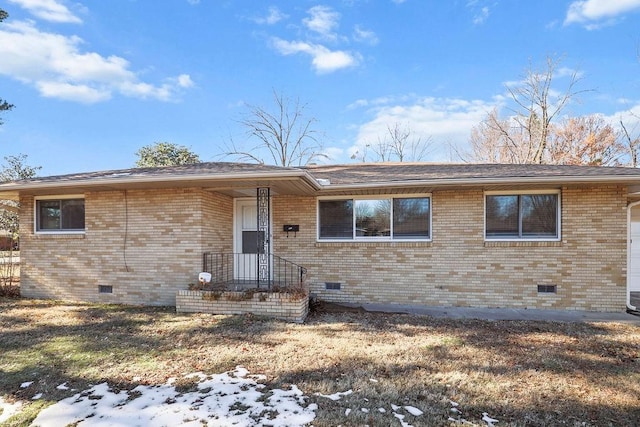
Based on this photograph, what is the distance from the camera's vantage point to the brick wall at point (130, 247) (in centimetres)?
749

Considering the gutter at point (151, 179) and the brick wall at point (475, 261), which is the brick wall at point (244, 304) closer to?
the brick wall at point (475, 261)

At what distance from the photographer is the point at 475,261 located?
296 inches

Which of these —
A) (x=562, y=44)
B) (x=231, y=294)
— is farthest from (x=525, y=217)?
(x=562, y=44)

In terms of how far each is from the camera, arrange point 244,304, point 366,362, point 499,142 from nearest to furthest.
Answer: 1. point 366,362
2. point 244,304
3. point 499,142

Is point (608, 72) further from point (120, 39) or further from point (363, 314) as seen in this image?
point (120, 39)

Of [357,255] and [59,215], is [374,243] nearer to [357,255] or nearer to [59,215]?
[357,255]

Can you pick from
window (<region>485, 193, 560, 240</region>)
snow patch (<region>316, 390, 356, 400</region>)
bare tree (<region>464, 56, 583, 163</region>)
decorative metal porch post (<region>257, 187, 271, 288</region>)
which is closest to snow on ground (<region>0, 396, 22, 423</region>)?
snow patch (<region>316, 390, 356, 400</region>)

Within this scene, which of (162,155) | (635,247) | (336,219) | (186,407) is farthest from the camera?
(162,155)

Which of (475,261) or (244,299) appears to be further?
(475,261)

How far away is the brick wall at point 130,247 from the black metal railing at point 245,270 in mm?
339

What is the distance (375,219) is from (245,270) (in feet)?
11.6

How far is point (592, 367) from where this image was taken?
4230mm

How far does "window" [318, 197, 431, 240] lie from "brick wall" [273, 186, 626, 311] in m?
0.20

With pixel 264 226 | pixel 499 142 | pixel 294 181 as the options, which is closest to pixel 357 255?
pixel 264 226
